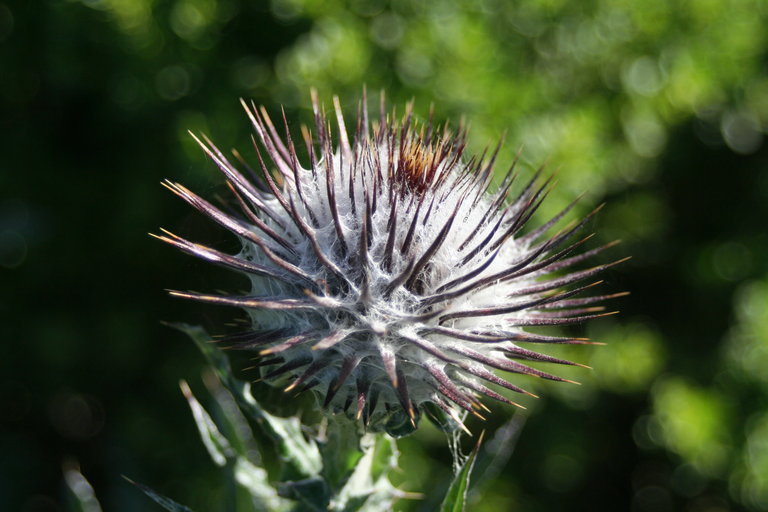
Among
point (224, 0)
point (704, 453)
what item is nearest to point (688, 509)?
point (704, 453)

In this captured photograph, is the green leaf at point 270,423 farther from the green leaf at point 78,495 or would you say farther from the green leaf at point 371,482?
the green leaf at point 78,495

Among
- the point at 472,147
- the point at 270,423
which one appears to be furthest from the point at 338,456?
the point at 472,147

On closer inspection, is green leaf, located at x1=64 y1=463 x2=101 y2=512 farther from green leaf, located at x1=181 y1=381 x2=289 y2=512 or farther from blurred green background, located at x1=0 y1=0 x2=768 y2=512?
blurred green background, located at x1=0 y1=0 x2=768 y2=512

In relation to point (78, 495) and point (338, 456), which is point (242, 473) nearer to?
point (338, 456)

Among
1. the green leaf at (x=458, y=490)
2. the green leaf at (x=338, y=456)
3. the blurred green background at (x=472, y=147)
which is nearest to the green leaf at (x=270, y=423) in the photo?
the green leaf at (x=338, y=456)

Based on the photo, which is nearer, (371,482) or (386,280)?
(386,280)

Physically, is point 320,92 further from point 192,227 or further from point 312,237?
point 312,237
